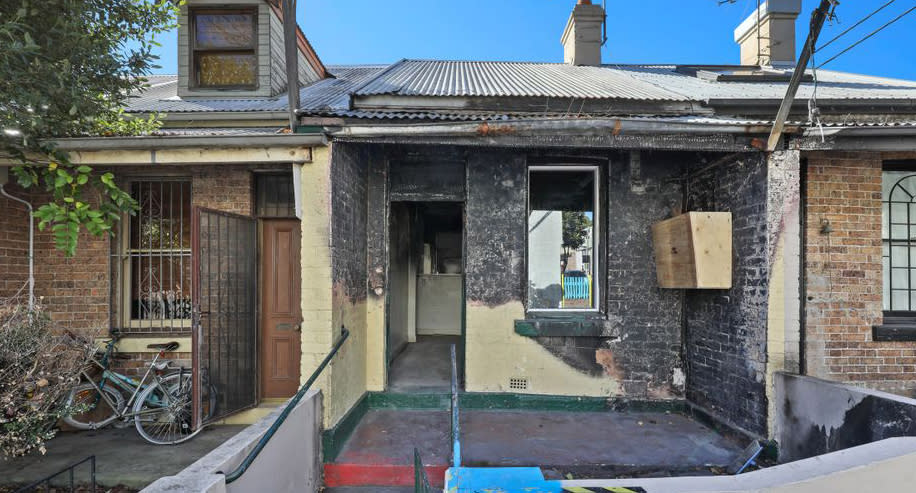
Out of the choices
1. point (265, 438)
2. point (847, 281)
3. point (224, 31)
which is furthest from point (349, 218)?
point (847, 281)

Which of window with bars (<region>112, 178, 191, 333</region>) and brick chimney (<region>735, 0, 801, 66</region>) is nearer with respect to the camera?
window with bars (<region>112, 178, 191, 333</region>)

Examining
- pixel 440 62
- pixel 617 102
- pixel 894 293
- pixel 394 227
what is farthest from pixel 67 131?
pixel 894 293

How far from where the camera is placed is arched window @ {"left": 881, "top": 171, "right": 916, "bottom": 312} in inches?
183

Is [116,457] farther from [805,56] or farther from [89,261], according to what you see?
[805,56]

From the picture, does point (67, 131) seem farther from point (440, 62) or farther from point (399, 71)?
point (440, 62)

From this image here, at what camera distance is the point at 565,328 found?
4.97 meters

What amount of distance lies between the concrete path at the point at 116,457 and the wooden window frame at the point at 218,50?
4.57m

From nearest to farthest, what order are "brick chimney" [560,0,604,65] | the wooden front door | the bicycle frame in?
the bicycle frame → the wooden front door → "brick chimney" [560,0,604,65]

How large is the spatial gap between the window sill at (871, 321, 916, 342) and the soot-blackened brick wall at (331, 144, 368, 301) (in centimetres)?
547

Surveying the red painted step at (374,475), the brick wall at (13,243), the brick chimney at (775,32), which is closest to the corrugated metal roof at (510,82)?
the brick chimney at (775,32)

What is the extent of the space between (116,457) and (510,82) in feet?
20.0

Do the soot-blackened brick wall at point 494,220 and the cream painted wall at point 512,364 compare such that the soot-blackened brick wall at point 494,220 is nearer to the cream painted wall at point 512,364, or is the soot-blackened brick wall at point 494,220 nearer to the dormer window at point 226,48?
the cream painted wall at point 512,364

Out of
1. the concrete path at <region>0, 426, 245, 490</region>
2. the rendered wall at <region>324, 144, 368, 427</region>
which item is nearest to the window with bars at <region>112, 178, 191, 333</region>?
the concrete path at <region>0, 426, 245, 490</region>

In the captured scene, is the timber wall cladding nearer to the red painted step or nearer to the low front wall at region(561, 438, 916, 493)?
the low front wall at region(561, 438, 916, 493)
